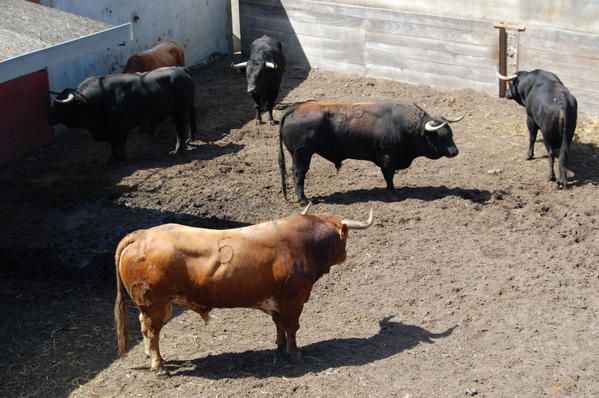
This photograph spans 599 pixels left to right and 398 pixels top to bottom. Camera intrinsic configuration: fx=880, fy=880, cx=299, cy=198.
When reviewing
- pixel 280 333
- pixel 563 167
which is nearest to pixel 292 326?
pixel 280 333

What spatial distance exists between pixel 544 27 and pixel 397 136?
4.64 metres

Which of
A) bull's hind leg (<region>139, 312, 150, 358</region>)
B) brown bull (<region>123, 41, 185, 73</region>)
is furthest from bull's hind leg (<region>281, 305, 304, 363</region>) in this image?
brown bull (<region>123, 41, 185, 73</region>)

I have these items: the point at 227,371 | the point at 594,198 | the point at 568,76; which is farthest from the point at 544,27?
the point at 227,371

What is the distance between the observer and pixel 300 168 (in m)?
11.5

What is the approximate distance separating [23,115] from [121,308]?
22.8ft

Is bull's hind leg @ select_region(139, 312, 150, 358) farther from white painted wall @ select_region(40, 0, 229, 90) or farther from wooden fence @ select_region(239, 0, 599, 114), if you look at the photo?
wooden fence @ select_region(239, 0, 599, 114)

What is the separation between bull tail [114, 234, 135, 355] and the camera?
298 inches

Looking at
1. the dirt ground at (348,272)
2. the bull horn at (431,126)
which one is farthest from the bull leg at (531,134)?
the bull horn at (431,126)

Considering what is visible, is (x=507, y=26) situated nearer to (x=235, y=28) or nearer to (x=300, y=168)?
(x=300, y=168)

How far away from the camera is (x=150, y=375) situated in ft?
25.6

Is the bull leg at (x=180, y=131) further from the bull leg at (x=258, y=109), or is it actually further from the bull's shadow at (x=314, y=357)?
the bull's shadow at (x=314, y=357)

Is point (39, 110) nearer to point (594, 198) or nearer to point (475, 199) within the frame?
point (475, 199)

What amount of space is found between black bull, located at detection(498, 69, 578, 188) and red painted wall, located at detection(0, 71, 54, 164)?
747 centimetres

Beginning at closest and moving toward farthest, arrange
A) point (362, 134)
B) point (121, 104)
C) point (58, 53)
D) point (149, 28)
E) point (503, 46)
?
1. point (58, 53)
2. point (362, 134)
3. point (121, 104)
4. point (503, 46)
5. point (149, 28)
